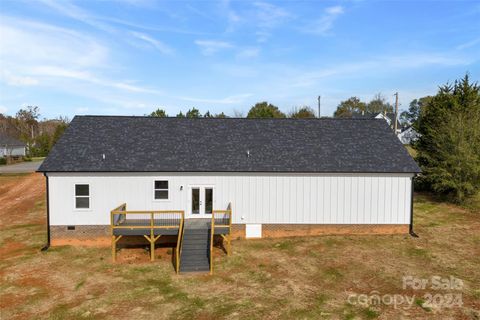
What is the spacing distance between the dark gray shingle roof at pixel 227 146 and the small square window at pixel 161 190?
858 mm

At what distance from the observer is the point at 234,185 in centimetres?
1848

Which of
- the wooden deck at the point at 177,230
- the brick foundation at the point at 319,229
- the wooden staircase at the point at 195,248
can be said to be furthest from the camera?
the brick foundation at the point at 319,229

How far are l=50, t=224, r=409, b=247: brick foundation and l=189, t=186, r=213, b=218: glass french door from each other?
184cm

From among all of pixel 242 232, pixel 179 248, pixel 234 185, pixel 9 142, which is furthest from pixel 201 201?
pixel 9 142

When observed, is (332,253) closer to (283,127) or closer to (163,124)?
(283,127)

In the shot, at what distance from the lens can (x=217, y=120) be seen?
74.2 ft

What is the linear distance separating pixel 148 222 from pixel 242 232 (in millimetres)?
5550

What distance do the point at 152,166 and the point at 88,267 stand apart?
6231 millimetres

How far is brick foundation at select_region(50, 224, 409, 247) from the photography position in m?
17.8

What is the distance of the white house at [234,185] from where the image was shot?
1778 cm

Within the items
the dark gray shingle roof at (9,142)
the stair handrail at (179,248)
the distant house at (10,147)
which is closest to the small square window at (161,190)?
the stair handrail at (179,248)

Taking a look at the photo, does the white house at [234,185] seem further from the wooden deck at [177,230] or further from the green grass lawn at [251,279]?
the green grass lawn at [251,279]

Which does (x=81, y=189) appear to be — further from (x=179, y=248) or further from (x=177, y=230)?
(x=179, y=248)

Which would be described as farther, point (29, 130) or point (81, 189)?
point (29, 130)
